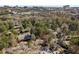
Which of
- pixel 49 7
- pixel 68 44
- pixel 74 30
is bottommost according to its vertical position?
pixel 68 44
